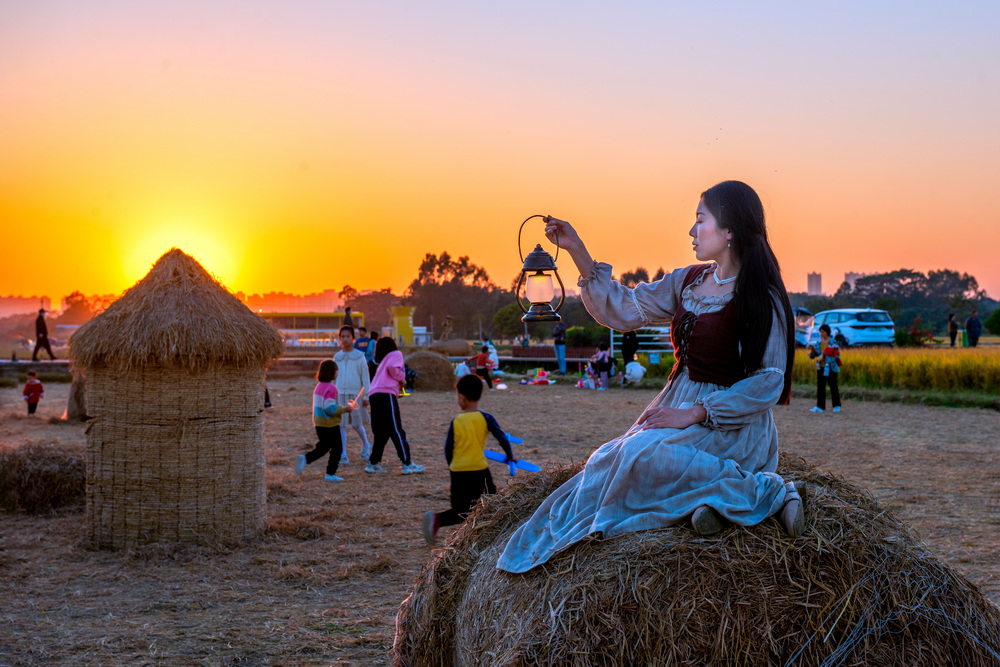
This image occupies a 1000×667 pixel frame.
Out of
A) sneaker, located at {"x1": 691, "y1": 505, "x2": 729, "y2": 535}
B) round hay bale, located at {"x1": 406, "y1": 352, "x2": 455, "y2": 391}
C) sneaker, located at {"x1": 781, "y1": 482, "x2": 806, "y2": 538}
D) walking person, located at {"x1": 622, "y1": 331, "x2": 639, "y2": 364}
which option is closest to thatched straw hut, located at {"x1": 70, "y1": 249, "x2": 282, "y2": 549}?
sneaker, located at {"x1": 691, "y1": 505, "x2": 729, "y2": 535}

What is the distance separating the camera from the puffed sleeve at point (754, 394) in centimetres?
344

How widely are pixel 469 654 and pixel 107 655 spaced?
2697 millimetres

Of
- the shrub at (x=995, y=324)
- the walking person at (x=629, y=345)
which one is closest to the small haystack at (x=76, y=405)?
the walking person at (x=629, y=345)

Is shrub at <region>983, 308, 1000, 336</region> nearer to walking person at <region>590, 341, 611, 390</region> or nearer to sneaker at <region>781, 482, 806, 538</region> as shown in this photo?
walking person at <region>590, 341, 611, 390</region>

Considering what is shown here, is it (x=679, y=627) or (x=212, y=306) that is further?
(x=212, y=306)

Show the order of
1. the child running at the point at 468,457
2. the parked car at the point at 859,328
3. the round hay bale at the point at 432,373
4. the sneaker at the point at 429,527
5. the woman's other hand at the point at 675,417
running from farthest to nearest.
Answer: the parked car at the point at 859,328
the round hay bale at the point at 432,373
the child running at the point at 468,457
the sneaker at the point at 429,527
the woman's other hand at the point at 675,417

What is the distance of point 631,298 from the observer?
4004 mm

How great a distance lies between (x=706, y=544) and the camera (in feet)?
10.7

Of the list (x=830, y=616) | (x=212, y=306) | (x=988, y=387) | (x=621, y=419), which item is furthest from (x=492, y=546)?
(x=988, y=387)

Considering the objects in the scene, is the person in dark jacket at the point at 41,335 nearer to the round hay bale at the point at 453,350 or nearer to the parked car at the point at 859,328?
the round hay bale at the point at 453,350

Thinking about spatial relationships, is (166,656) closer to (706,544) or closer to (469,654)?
(469,654)

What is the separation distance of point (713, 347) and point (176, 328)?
4970 millimetres

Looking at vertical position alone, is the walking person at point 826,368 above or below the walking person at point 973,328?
below

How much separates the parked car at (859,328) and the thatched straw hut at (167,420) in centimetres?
2982
